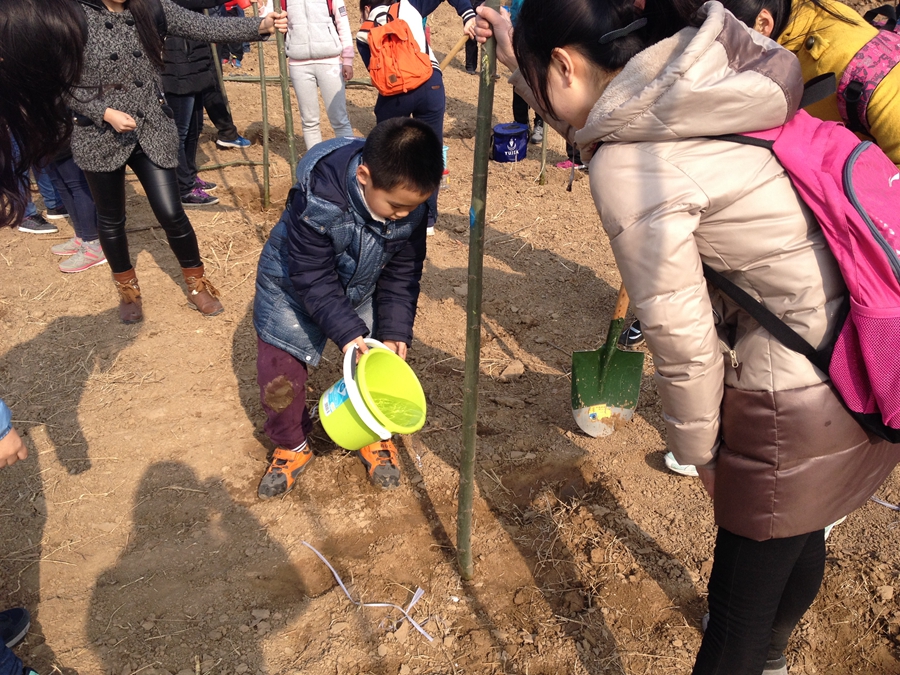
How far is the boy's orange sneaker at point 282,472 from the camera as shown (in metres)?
2.79

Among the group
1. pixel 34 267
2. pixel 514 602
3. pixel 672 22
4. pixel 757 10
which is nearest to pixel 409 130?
pixel 672 22

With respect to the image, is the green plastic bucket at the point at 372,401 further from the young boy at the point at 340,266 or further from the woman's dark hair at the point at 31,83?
the woman's dark hair at the point at 31,83

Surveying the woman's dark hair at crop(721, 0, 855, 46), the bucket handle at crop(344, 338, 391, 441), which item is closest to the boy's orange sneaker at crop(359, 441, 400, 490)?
the bucket handle at crop(344, 338, 391, 441)

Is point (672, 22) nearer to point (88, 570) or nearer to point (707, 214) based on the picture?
point (707, 214)

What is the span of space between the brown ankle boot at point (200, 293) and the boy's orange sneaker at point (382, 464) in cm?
154

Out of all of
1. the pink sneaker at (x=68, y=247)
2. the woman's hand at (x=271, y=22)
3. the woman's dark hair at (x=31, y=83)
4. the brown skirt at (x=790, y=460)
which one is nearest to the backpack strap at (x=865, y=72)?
the brown skirt at (x=790, y=460)

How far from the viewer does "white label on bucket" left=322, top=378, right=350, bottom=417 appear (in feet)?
7.27

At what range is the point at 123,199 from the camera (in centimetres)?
362

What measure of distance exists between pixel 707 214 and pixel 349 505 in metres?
2.00

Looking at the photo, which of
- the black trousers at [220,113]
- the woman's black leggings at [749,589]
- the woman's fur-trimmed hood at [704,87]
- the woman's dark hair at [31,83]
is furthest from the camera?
the black trousers at [220,113]

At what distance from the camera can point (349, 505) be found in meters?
2.80

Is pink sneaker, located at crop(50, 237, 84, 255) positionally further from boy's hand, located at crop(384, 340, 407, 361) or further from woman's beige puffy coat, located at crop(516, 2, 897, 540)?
woman's beige puffy coat, located at crop(516, 2, 897, 540)

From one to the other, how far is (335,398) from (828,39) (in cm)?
194

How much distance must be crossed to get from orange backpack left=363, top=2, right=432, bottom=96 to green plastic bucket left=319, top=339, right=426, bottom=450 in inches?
110
